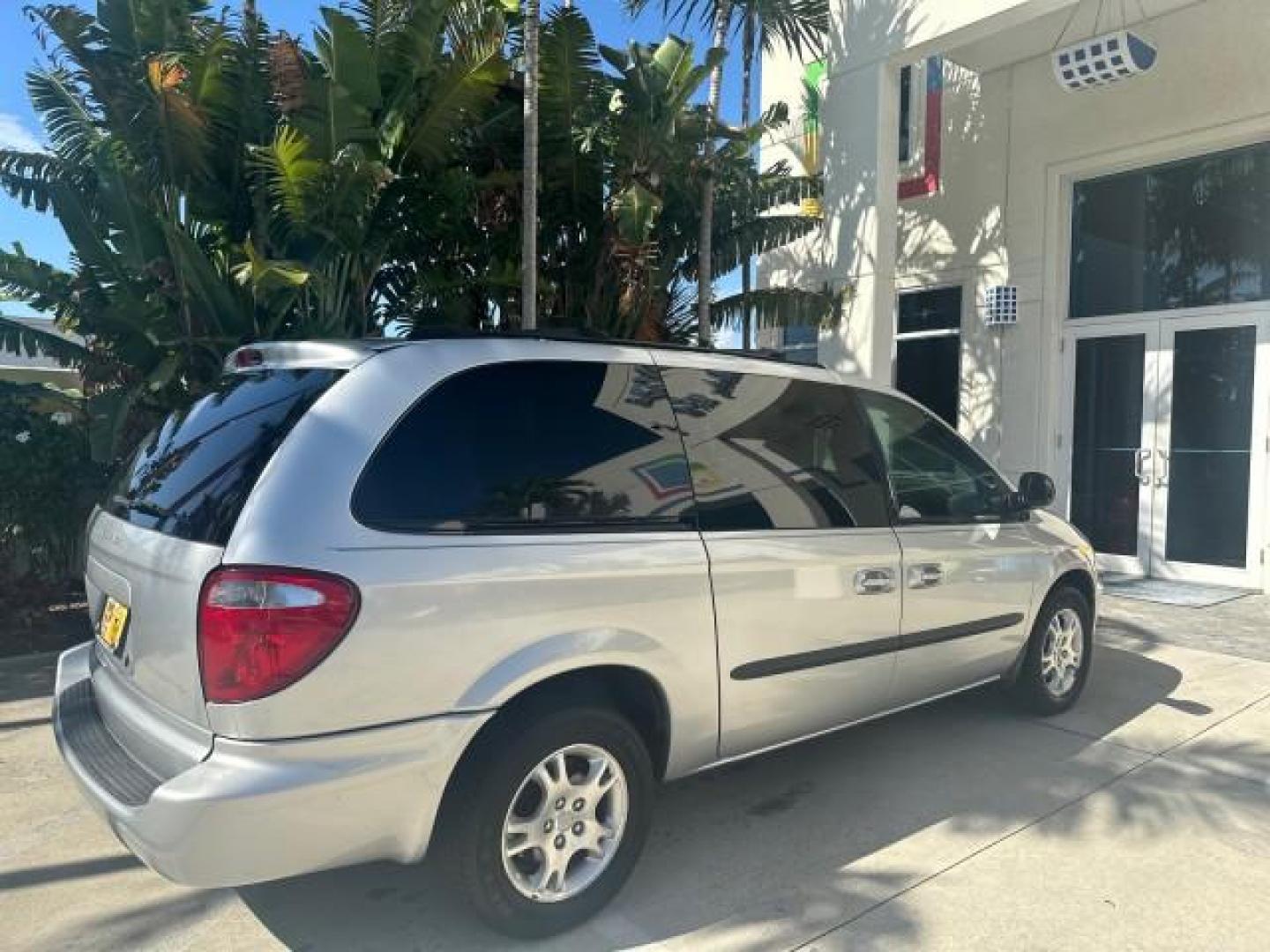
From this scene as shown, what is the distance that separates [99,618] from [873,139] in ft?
25.0

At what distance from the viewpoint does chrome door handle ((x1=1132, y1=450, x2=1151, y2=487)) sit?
8.80m

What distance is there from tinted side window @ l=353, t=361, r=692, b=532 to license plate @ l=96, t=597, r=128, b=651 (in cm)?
93

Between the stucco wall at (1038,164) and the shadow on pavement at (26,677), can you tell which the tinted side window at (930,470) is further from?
the stucco wall at (1038,164)

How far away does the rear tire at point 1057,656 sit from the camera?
4793mm

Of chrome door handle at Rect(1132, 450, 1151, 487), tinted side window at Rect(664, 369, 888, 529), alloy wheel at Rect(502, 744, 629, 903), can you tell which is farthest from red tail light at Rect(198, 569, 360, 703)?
chrome door handle at Rect(1132, 450, 1151, 487)

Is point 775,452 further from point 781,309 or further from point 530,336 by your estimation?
point 781,309

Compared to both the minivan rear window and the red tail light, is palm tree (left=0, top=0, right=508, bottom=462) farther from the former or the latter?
the red tail light

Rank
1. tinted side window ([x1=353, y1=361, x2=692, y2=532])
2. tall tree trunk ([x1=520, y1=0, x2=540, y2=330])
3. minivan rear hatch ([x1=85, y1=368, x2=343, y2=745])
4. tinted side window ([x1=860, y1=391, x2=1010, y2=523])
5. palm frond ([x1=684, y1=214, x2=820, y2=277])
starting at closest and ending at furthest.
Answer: minivan rear hatch ([x1=85, y1=368, x2=343, y2=745]) → tinted side window ([x1=353, y1=361, x2=692, y2=532]) → tinted side window ([x1=860, y1=391, x2=1010, y2=523]) → tall tree trunk ([x1=520, y1=0, x2=540, y2=330]) → palm frond ([x1=684, y1=214, x2=820, y2=277])

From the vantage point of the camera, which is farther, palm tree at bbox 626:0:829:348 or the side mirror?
palm tree at bbox 626:0:829:348

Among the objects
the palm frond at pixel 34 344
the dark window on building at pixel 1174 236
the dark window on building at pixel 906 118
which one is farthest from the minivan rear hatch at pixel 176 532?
the dark window on building at pixel 906 118

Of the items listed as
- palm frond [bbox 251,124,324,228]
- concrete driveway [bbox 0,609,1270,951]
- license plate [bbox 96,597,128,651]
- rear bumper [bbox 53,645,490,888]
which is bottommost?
concrete driveway [bbox 0,609,1270,951]

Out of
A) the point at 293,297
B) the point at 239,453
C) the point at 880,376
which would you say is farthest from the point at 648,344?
the point at 880,376

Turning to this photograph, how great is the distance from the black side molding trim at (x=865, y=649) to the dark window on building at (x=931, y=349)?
6088 millimetres

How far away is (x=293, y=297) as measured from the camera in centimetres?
699
